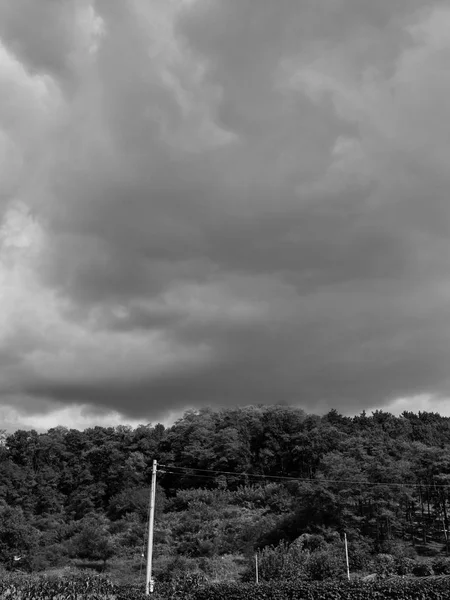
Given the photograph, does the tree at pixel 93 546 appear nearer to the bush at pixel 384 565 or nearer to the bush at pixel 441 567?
the bush at pixel 384 565

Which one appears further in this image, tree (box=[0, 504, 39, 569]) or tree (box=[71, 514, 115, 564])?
tree (box=[71, 514, 115, 564])

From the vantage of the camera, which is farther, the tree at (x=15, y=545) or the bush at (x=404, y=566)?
the tree at (x=15, y=545)

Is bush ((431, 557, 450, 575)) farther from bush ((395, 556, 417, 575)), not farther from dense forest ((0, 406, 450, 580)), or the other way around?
dense forest ((0, 406, 450, 580))

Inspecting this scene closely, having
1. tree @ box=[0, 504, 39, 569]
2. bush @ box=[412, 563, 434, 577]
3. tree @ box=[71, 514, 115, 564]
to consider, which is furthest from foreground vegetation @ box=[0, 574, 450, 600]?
tree @ box=[71, 514, 115, 564]

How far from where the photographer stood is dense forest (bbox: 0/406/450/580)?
46.9 metres

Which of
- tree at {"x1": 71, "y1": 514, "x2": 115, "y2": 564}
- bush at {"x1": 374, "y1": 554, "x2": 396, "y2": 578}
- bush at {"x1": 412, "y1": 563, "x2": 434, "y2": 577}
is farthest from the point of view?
tree at {"x1": 71, "y1": 514, "x2": 115, "y2": 564}

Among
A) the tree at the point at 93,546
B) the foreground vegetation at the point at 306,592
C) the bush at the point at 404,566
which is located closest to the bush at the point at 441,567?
the bush at the point at 404,566

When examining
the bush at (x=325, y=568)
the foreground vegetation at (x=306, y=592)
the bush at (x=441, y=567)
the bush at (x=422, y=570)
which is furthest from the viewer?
the bush at (x=441, y=567)

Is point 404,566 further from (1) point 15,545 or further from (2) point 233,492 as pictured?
(2) point 233,492

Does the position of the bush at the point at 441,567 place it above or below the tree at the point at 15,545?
below

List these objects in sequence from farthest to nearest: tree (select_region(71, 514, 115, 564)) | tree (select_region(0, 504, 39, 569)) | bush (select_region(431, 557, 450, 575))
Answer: tree (select_region(71, 514, 115, 564)) < tree (select_region(0, 504, 39, 569)) < bush (select_region(431, 557, 450, 575))

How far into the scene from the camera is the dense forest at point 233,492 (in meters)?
46.9

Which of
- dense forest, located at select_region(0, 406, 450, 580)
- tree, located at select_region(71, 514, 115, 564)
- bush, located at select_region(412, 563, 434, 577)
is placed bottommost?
bush, located at select_region(412, 563, 434, 577)

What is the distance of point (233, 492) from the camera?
7288 centimetres
